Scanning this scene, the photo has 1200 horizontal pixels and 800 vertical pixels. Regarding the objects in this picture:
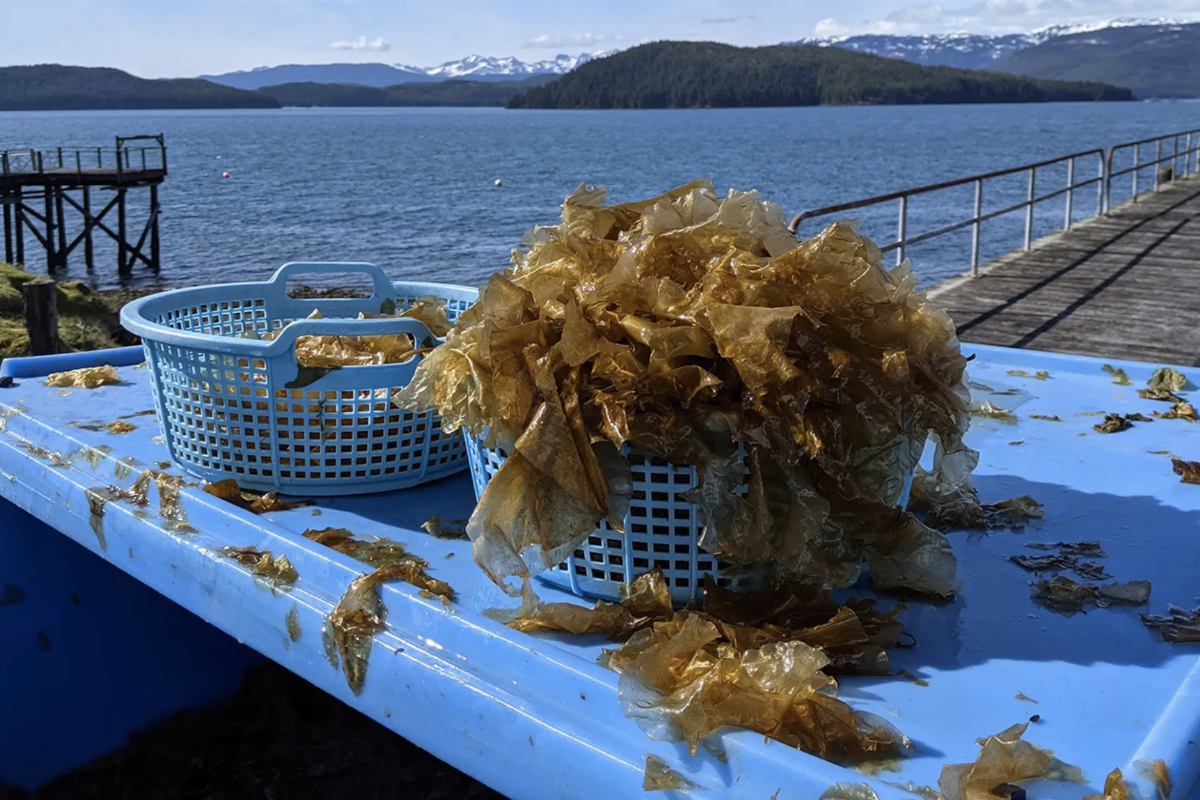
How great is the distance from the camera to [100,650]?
177 inches

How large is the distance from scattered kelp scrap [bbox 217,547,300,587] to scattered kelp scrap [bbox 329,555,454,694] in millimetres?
212

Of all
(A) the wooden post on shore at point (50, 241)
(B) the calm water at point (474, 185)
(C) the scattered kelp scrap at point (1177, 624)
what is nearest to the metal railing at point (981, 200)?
(C) the scattered kelp scrap at point (1177, 624)

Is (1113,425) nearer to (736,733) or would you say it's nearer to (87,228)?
(736,733)

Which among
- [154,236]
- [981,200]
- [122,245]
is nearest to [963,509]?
[981,200]

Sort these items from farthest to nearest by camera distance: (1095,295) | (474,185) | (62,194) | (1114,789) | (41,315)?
(474,185)
(62,194)
(1095,295)
(41,315)
(1114,789)

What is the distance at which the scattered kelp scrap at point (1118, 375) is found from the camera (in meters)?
4.19

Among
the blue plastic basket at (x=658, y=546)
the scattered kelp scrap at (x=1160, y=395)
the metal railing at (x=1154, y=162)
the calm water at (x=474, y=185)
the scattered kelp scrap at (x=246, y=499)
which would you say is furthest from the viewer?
the calm water at (x=474, y=185)

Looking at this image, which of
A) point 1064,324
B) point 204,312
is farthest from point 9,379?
point 1064,324

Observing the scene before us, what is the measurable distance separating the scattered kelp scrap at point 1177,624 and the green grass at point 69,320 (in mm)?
11942

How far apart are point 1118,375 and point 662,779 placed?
10.0ft

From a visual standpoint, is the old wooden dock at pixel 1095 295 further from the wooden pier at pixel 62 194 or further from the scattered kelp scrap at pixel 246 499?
the wooden pier at pixel 62 194

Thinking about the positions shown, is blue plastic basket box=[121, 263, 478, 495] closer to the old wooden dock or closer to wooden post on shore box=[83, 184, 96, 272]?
the old wooden dock

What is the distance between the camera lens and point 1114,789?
1.76 meters

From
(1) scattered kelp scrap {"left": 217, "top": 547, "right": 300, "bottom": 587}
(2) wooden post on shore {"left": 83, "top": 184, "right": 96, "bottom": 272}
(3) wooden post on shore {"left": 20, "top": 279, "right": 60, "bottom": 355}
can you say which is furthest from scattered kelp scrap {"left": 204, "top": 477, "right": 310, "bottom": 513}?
(2) wooden post on shore {"left": 83, "top": 184, "right": 96, "bottom": 272}
